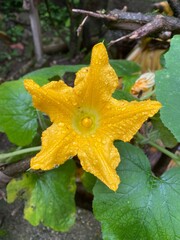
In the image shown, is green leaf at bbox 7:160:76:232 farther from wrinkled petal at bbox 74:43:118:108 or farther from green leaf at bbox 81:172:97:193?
wrinkled petal at bbox 74:43:118:108

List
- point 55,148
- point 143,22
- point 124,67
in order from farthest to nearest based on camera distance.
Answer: point 124,67, point 143,22, point 55,148

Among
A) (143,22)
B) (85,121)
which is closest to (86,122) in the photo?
(85,121)

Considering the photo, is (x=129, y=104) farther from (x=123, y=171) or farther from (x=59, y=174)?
(x=59, y=174)

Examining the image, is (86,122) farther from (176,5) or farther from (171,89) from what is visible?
(176,5)

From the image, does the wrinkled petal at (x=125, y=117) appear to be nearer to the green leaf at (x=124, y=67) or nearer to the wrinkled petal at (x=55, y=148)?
the wrinkled petal at (x=55, y=148)

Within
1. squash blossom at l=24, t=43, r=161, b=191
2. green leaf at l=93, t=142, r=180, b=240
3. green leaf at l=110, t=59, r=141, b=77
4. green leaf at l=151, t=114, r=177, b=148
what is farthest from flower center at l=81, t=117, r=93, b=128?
green leaf at l=110, t=59, r=141, b=77

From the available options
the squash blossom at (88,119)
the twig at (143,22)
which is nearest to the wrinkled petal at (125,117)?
the squash blossom at (88,119)

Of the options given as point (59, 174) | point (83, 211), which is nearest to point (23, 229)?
point (83, 211)
